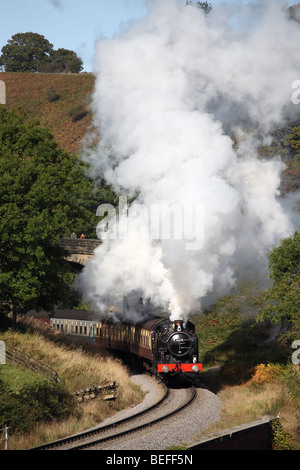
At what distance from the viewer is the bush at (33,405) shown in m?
21.2

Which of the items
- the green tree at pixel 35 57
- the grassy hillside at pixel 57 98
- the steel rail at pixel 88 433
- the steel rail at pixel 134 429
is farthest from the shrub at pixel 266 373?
the green tree at pixel 35 57

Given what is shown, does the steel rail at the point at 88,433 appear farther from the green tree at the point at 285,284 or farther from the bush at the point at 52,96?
the bush at the point at 52,96

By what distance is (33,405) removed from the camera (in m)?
22.8

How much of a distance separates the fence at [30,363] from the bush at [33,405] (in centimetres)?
138

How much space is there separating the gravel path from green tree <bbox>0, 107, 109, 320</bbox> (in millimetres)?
9232

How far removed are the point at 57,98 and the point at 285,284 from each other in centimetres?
9887

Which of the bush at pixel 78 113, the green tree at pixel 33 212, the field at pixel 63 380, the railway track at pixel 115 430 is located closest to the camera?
the railway track at pixel 115 430

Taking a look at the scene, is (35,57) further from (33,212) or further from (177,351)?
(177,351)

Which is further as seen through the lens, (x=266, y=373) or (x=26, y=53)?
(x=26, y=53)

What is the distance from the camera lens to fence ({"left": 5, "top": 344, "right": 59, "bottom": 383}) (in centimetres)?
2723

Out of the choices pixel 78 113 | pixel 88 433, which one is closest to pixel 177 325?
pixel 88 433

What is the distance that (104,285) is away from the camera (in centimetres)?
4391

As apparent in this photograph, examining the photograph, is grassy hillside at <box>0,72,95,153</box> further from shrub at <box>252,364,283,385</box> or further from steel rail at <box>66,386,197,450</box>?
steel rail at <box>66,386,197,450</box>
